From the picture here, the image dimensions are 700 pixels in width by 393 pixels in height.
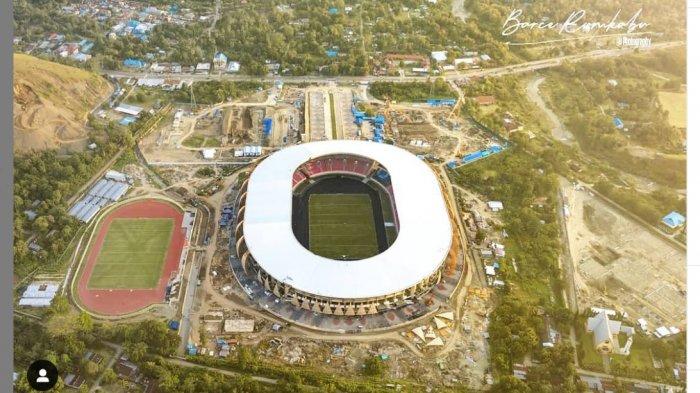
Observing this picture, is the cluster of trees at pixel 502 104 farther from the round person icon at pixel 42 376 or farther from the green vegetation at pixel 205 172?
the round person icon at pixel 42 376

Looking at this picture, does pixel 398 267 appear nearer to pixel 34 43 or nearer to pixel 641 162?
pixel 641 162

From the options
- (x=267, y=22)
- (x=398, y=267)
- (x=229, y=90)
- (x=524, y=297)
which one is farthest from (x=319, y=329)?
(x=267, y=22)

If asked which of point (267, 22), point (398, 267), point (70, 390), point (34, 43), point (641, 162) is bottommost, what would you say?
point (70, 390)

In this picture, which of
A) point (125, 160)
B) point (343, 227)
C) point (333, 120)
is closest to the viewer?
point (343, 227)

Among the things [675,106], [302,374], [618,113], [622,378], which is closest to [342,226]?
[302,374]

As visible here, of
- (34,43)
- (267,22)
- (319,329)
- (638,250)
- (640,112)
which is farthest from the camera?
(267,22)

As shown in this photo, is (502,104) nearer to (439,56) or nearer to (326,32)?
(439,56)

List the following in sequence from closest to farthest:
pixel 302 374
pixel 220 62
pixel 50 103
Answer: pixel 302 374 → pixel 50 103 → pixel 220 62
